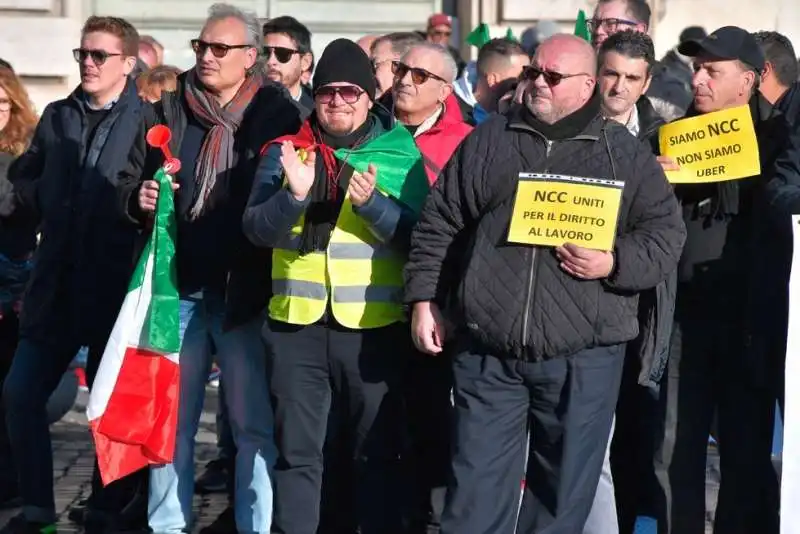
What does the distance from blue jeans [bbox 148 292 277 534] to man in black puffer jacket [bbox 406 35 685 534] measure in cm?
106

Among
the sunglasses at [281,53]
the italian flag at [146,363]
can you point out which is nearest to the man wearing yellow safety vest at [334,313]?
the italian flag at [146,363]

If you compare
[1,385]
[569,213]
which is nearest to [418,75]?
[569,213]

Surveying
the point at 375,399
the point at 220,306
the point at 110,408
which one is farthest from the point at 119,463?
the point at 375,399

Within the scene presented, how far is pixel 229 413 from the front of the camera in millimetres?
7082

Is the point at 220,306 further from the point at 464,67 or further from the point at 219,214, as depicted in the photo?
the point at 464,67

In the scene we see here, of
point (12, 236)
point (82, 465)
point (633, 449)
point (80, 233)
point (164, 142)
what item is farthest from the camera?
point (82, 465)

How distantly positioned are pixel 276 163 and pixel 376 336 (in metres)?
0.74

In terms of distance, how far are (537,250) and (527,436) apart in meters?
0.69

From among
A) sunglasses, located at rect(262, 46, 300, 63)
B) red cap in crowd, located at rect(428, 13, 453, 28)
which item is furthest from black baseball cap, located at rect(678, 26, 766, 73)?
red cap in crowd, located at rect(428, 13, 453, 28)

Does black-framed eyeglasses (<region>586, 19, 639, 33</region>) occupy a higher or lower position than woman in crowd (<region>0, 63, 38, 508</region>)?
higher

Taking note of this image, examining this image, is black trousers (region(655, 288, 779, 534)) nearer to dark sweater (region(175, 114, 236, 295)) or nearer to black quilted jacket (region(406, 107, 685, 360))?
black quilted jacket (region(406, 107, 685, 360))

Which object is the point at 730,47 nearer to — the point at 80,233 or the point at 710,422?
the point at 710,422

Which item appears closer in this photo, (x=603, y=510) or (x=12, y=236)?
(x=603, y=510)

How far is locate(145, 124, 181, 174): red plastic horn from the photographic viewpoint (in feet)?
22.4
